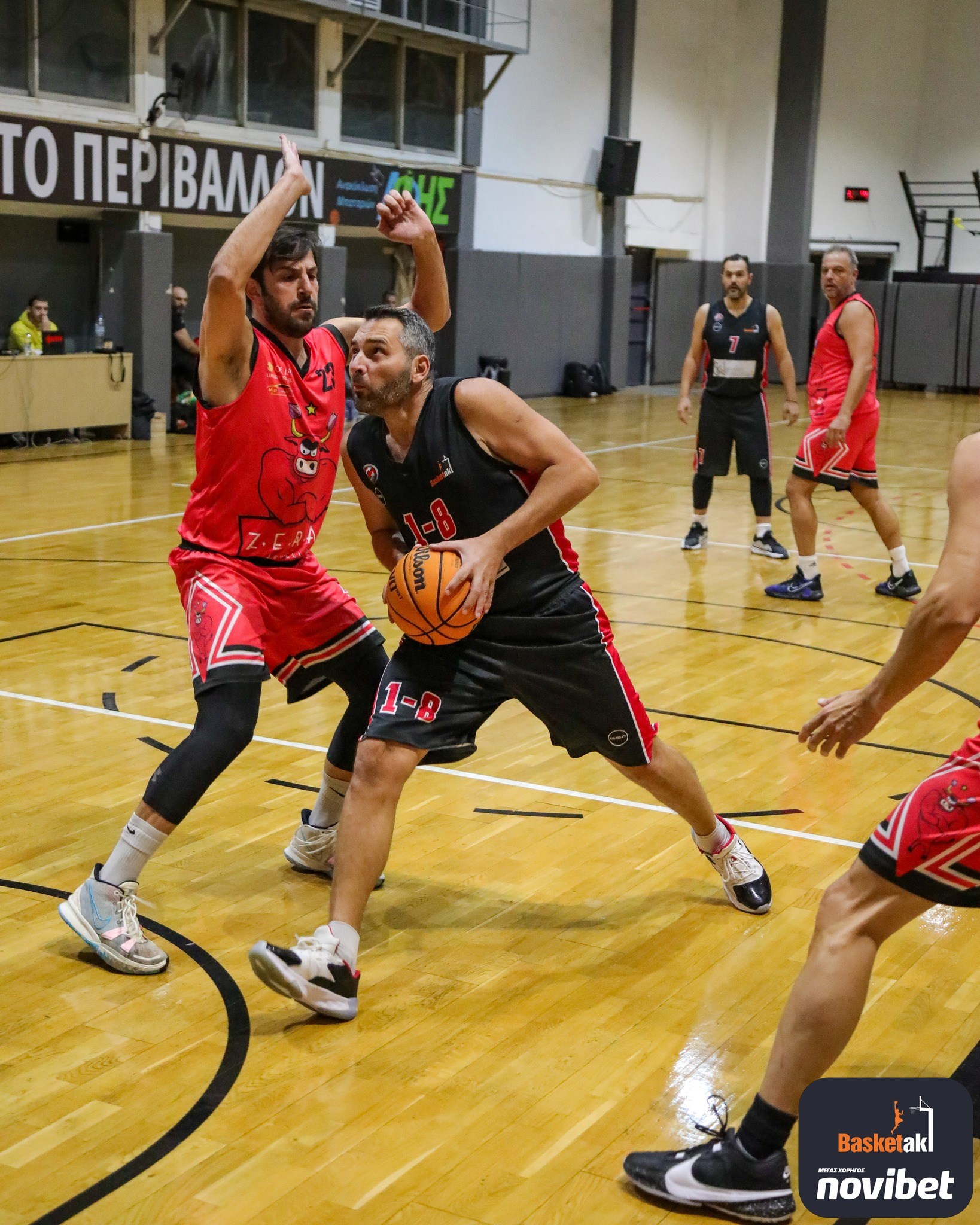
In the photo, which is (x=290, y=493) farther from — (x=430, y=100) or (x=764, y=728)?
(x=430, y=100)

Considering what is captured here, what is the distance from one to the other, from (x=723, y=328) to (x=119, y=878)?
7231mm

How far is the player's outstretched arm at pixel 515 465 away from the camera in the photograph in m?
3.53

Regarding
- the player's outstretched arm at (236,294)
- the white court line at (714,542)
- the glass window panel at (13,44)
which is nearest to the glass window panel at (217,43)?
the glass window panel at (13,44)

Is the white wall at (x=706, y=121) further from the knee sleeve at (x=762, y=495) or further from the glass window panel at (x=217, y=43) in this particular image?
the knee sleeve at (x=762, y=495)

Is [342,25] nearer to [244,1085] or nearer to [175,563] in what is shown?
[175,563]

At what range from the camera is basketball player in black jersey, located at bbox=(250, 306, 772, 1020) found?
139 inches

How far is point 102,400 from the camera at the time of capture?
1497 centimetres

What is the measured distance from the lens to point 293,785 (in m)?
5.22

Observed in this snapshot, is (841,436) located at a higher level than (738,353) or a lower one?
lower

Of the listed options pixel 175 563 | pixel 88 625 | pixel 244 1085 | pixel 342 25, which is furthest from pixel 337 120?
pixel 244 1085

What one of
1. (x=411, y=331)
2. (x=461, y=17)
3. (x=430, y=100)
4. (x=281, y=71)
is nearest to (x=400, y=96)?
(x=430, y=100)

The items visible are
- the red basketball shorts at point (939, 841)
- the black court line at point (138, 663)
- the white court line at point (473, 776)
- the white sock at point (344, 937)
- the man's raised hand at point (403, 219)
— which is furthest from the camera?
the black court line at point (138, 663)

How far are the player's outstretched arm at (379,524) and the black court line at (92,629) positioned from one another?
3.34 m

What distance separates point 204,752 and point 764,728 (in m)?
2.99
